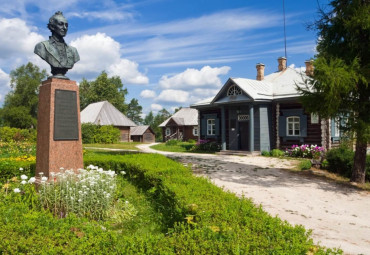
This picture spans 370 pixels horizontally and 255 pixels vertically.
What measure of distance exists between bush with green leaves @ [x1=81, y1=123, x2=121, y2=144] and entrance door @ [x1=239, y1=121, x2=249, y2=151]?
17.1m

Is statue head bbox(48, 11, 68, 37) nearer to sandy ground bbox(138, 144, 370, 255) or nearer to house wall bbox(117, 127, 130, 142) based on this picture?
sandy ground bbox(138, 144, 370, 255)

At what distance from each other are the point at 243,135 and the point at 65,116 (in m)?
14.9

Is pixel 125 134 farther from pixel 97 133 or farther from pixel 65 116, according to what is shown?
pixel 65 116

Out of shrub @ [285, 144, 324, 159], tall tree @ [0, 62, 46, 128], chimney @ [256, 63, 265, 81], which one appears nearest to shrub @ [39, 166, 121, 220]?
shrub @ [285, 144, 324, 159]

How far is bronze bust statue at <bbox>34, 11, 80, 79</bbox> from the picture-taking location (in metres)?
7.50

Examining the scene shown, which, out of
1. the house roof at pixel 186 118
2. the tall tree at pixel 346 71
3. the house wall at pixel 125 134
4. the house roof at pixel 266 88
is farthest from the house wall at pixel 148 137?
the tall tree at pixel 346 71

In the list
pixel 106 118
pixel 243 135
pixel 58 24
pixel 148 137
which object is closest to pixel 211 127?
pixel 243 135

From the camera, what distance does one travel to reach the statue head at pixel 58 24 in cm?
749

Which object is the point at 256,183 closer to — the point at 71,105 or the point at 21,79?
the point at 71,105

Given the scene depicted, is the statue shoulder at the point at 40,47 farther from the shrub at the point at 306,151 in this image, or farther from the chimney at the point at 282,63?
the chimney at the point at 282,63

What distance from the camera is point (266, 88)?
20.5 m

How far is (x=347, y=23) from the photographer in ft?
29.7

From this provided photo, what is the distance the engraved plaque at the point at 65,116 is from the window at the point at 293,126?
1452 centimetres

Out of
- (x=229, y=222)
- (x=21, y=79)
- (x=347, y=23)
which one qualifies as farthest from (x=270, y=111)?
(x=21, y=79)
